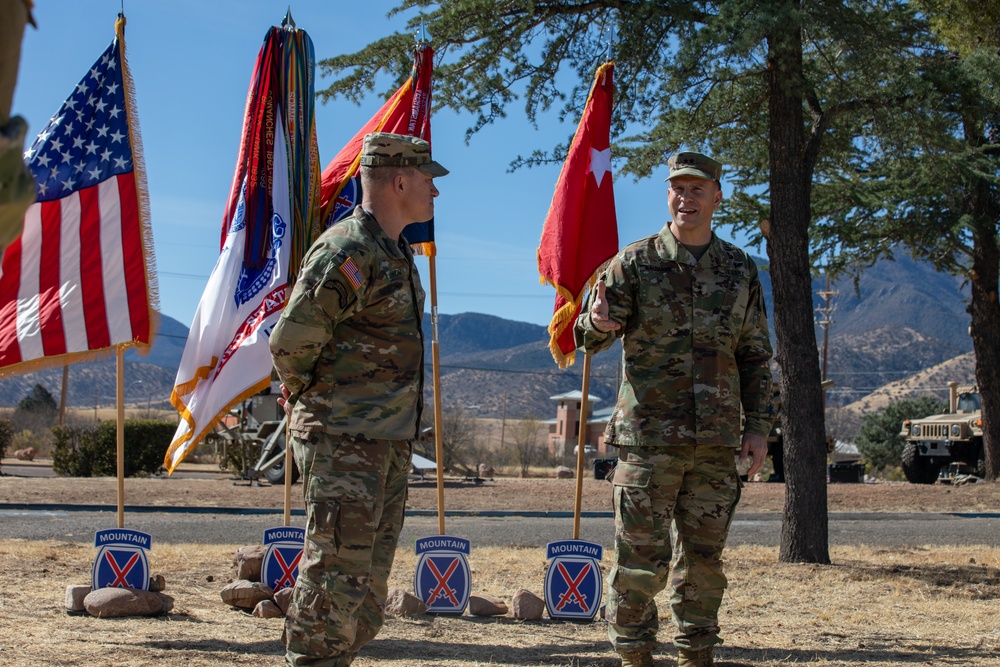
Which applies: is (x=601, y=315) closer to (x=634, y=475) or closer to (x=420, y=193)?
(x=634, y=475)

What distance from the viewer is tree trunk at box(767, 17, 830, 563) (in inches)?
304

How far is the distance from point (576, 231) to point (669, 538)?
2452mm

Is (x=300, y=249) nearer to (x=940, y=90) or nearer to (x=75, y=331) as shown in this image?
(x=75, y=331)

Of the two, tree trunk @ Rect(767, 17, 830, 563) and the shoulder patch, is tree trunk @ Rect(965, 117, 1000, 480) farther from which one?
the shoulder patch

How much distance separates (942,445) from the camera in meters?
23.4

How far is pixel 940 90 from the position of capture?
8.76 m

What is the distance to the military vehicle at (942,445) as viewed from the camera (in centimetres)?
2328

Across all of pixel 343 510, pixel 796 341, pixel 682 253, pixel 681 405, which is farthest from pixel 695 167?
pixel 796 341

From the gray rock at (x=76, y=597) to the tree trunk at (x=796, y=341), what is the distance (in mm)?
4868

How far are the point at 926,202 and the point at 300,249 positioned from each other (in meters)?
13.4

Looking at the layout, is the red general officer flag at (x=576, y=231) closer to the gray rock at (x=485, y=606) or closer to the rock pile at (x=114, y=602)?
the gray rock at (x=485, y=606)

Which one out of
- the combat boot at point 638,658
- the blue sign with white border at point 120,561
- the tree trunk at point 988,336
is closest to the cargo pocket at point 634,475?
the combat boot at point 638,658

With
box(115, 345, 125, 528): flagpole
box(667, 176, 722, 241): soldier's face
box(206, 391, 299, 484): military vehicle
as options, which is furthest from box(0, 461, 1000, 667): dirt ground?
box(206, 391, 299, 484): military vehicle

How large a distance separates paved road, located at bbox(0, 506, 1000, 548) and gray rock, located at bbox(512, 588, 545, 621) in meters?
3.82
